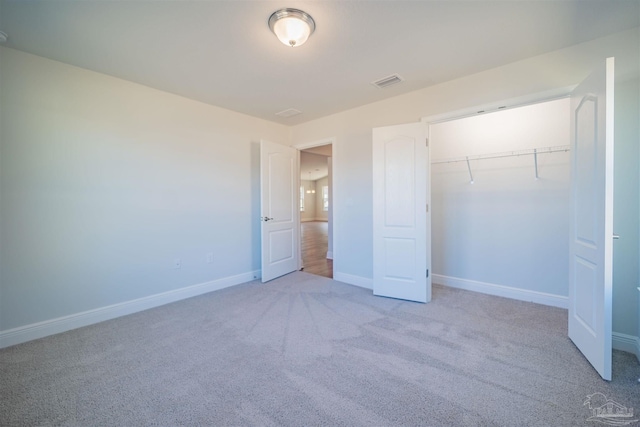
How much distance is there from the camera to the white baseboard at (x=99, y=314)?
231 cm

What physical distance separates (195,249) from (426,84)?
3.61 metres

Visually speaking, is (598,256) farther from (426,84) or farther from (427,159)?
(426,84)

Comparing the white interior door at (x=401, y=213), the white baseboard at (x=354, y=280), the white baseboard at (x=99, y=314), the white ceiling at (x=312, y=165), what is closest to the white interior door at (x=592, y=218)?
the white interior door at (x=401, y=213)

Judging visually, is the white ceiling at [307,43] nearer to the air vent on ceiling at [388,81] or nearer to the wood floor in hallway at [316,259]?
the air vent on ceiling at [388,81]

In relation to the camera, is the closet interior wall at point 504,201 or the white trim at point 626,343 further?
the closet interior wall at point 504,201

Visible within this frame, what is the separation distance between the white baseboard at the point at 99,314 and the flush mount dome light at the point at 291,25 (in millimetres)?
3114

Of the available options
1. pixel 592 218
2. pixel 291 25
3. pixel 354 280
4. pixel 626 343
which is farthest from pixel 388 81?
pixel 626 343

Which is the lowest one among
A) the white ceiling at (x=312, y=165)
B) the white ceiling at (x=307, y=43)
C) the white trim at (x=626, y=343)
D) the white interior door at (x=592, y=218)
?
the white trim at (x=626, y=343)

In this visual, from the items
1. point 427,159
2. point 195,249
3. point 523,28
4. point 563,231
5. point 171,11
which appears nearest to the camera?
point 171,11

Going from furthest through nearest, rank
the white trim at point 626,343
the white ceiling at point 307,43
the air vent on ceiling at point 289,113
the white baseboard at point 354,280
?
the air vent on ceiling at point 289,113
the white baseboard at point 354,280
the white trim at point 626,343
the white ceiling at point 307,43

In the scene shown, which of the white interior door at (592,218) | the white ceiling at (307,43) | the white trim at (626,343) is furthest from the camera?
the white trim at (626,343)

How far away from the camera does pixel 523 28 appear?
2.08m

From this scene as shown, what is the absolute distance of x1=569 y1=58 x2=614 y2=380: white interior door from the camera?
168 cm

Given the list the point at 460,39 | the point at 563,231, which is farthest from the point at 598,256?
the point at 460,39
